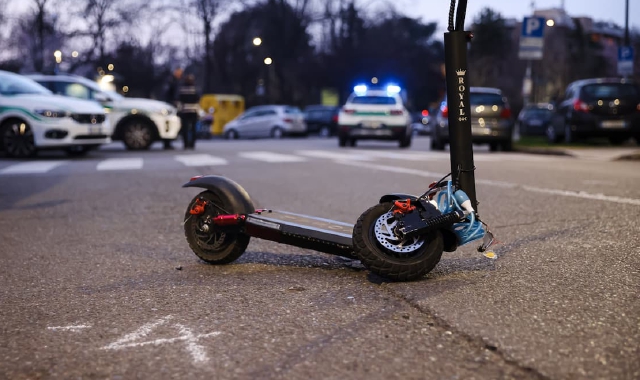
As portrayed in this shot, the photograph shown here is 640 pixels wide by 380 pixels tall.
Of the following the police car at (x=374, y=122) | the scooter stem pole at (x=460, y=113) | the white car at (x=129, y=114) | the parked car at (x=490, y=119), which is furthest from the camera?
the police car at (x=374, y=122)

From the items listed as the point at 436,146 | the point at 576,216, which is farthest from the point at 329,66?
the point at 576,216

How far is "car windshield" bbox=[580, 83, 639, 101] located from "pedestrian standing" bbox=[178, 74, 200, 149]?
9.73 m

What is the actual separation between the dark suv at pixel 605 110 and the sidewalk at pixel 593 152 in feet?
2.89

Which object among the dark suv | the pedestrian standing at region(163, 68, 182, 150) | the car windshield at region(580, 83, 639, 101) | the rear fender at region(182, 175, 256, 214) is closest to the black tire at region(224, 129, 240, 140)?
the pedestrian standing at region(163, 68, 182, 150)

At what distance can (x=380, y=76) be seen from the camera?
62.5 meters

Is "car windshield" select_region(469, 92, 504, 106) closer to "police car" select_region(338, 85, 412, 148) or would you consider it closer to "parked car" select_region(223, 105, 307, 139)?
"police car" select_region(338, 85, 412, 148)

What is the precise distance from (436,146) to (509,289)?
704 inches

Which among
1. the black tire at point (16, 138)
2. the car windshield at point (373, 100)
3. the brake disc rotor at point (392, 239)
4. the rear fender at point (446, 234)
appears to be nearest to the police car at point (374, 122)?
the car windshield at point (373, 100)

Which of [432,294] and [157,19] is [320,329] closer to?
[432,294]

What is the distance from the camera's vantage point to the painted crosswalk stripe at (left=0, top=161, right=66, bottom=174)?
12891 millimetres

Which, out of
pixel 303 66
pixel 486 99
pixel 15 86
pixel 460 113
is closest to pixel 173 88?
pixel 15 86

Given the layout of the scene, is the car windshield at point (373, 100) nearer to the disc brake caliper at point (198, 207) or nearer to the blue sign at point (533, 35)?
the blue sign at point (533, 35)

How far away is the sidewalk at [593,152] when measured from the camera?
15.9 m

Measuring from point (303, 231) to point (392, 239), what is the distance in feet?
2.28
